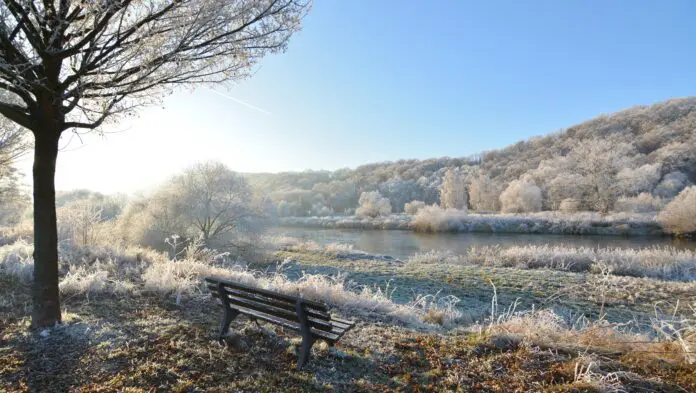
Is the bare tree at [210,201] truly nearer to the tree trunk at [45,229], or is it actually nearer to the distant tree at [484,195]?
the tree trunk at [45,229]

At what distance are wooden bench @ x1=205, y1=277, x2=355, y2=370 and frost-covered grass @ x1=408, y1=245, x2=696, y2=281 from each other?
449 inches

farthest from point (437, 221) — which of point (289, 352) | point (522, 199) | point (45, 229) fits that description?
point (45, 229)

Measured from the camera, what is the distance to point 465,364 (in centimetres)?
368

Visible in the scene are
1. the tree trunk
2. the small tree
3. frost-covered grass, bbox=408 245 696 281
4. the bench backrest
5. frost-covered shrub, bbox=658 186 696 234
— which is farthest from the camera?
frost-covered shrub, bbox=658 186 696 234

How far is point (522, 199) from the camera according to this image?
4212cm

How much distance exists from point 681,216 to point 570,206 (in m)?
12.9

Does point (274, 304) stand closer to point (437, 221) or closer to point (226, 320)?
point (226, 320)

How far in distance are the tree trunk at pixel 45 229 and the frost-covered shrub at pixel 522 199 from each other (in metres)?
44.7

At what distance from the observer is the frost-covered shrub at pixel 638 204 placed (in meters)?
33.2

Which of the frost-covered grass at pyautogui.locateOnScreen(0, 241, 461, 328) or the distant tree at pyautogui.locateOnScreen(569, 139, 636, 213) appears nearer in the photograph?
the frost-covered grass at pyautogui.locateOnScreen(0, 241, 461, 328)

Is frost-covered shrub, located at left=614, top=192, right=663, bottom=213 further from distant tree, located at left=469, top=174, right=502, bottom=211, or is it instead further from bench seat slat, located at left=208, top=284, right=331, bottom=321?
bench seat slat, located at left=208, top=284, right=331, bottom=321

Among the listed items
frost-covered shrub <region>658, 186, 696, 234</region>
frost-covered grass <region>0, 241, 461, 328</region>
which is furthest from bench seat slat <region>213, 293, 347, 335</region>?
frost-covered shrub <region>658, 186, 696, 234</region>

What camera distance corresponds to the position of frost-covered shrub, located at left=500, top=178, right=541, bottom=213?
42.1 m

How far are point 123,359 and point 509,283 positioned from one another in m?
10.1
